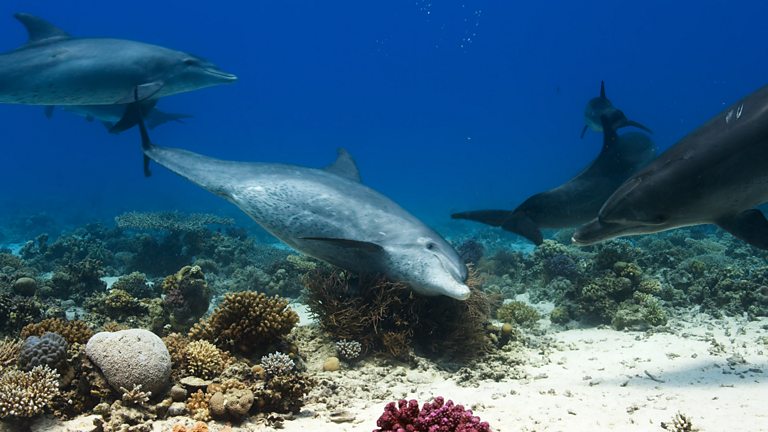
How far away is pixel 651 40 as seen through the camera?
375 feet

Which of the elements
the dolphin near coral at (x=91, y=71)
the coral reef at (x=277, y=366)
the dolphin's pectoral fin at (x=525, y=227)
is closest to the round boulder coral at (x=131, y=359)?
the coral reef at (x=277, y=366)

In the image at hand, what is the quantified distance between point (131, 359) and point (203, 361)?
0.72 m

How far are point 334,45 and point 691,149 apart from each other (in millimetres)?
146719

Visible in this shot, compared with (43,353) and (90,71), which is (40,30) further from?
(43,353)

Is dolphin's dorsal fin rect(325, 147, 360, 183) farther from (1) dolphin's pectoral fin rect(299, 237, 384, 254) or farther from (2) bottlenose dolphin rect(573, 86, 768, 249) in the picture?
(2) bottlenose dolphin rect(573, 86, 768, 249)

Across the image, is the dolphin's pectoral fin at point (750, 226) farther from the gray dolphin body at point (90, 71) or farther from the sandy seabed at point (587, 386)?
the gray dolphin body at point (90, 71)

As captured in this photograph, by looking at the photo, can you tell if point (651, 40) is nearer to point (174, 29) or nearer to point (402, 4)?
point (402, 4)

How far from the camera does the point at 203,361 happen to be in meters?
4.72

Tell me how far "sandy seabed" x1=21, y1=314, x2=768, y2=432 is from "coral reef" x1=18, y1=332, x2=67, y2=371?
588 millimetres

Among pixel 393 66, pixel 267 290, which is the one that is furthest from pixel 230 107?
pixel 267 290

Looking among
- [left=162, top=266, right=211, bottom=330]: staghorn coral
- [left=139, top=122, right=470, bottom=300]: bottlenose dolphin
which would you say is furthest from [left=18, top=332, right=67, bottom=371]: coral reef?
[left=139, top=122, right=470, bottom=300]: bottlenose dolphin

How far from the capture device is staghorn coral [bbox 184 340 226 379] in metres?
4.70

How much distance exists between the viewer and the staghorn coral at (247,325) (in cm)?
538

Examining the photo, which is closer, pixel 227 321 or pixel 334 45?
pixel 227 321
